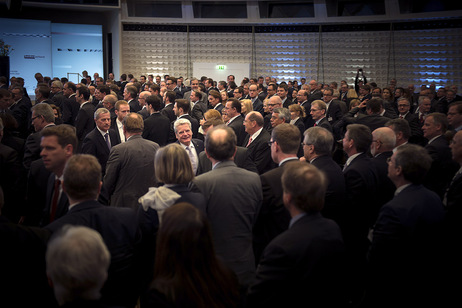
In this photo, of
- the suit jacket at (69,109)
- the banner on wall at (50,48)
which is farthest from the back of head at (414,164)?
the banner on wall at (50,48)

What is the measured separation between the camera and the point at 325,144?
13.8 ft

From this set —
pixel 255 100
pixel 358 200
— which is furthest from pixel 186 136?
pixel 255 100

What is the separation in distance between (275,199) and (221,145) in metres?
0.62

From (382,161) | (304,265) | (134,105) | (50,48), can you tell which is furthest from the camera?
(50,48)

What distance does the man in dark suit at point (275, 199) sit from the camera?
11.9ft

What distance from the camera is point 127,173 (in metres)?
4.91

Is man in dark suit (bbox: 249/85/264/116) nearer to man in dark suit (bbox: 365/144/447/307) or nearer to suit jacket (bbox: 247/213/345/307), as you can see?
man in dark suit (bbox: 365/144/447/307)

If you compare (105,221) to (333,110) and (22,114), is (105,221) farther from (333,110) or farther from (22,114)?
(333,110)

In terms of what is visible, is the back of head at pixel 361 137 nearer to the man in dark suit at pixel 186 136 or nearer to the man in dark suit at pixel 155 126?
the man in dark suit at pixel 186 136

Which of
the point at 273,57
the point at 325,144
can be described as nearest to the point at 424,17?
the point at 273,57

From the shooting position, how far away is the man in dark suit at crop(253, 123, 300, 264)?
11.9ft

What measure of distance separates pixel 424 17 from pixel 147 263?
669 inches

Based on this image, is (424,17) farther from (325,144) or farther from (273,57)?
(325,144)

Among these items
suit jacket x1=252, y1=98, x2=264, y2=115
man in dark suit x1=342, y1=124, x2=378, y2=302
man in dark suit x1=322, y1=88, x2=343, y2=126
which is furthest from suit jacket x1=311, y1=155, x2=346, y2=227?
suit jacket x1=252, y1=98, x2=264, y2=115
